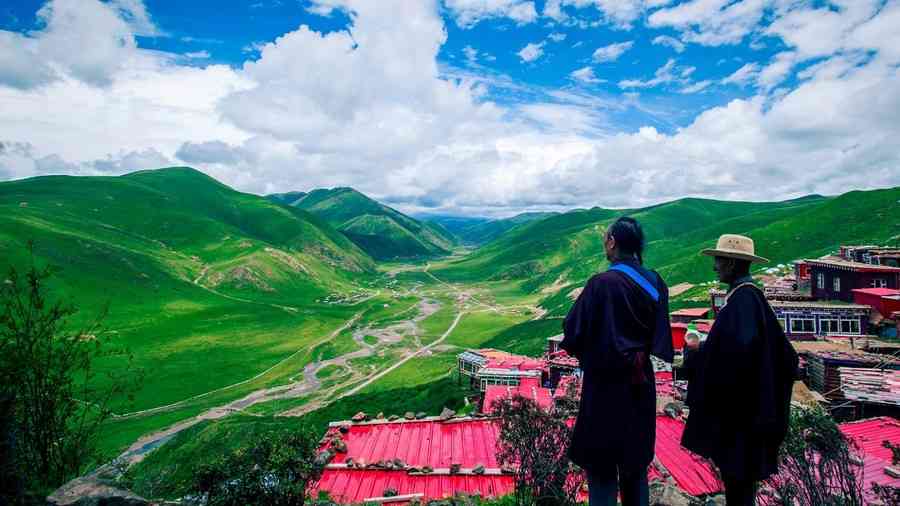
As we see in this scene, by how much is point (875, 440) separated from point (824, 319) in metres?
20.0

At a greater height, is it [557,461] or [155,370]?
[557,461]

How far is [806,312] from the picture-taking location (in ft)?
101

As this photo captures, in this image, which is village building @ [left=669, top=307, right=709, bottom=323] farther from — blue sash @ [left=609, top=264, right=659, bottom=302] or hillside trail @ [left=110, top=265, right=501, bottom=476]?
blue sash @ [left=609, top=264, right=659, bottom=302]

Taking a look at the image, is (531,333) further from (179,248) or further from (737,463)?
(179,248)

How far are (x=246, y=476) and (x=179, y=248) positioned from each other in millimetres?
177740

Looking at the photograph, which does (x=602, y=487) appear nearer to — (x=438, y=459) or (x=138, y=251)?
(x=438, y=459)

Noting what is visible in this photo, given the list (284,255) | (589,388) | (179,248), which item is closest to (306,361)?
(589,388)

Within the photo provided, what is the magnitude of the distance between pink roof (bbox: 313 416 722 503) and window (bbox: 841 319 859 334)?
23.9m

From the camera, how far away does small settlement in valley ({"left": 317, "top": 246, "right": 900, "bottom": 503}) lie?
11.7 m

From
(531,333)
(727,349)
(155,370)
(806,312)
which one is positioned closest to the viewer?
(727,349)

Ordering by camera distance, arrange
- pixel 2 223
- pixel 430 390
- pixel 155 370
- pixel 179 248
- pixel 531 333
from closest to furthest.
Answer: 1. pixel 430 390
2. pixel 155 370
3. pixel 531 333
4. pixel 2 223
5. pixel 179 248

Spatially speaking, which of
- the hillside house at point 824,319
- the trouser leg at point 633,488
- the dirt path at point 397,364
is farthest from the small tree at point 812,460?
the dirt path at point 397,364

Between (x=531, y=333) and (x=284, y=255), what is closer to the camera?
(x=531, y=333)

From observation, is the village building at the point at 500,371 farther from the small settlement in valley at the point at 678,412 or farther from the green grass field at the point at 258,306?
the green grass field at the point at 258,306
